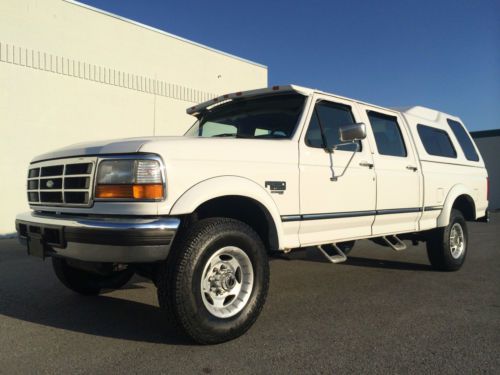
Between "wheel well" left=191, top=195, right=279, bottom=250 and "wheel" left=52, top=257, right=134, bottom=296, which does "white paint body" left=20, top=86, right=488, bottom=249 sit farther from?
"wheel" left=52, top=257, right=134, bottom=296

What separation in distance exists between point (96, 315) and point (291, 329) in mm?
1734

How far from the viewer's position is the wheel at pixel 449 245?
5.86 meters

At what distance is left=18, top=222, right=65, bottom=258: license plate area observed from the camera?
3.11m

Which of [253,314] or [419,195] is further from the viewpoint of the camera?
[419,195]

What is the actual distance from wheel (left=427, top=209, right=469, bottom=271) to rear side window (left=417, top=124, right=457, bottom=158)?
2.78 ft

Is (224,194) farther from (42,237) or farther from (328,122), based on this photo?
(328,122)

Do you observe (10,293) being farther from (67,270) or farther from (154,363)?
(154,363)

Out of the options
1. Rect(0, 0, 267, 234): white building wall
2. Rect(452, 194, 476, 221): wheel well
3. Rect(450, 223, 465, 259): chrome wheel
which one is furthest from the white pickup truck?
Rect(0, 0, 267, 234): white building wall

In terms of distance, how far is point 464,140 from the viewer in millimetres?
6844

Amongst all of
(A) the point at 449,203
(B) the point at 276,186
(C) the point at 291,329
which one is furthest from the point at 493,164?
(C) the point at 291,329

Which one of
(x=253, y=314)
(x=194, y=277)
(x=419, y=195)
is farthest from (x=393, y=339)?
(x=419, y=195)

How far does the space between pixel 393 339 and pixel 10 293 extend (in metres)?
3.87

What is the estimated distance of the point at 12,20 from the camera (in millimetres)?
9055

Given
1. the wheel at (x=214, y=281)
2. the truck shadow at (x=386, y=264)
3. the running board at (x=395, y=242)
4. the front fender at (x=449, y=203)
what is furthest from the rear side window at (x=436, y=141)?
the wheel at (x=214, y=281)
